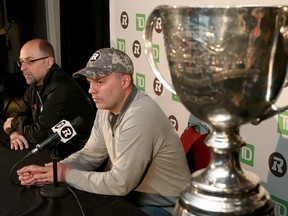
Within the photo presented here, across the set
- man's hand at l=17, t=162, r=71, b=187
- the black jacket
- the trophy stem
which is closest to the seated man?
the black jacket

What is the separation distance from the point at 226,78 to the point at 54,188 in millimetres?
1006

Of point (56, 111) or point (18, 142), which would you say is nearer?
point (18, 142)

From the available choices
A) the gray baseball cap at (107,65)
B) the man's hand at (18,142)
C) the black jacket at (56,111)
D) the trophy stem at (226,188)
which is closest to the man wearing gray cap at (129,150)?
the gray baseball cap at (107,65)

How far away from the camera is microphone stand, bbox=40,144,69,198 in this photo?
1.40 m

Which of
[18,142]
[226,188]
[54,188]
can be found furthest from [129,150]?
[226,188]

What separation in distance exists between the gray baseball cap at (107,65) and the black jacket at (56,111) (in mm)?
736

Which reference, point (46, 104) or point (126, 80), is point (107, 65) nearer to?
point (126, 80)

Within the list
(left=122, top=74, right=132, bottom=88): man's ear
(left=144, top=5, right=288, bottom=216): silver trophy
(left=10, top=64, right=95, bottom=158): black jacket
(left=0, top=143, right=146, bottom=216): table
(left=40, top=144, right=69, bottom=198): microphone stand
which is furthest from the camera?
(left=10, top=64, right=95, bottom=158): black jacket

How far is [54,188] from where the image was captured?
56.2 inches

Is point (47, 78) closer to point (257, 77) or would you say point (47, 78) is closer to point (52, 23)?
point (257, 77)

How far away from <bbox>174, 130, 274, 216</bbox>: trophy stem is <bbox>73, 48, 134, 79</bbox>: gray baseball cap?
1033 millimetres

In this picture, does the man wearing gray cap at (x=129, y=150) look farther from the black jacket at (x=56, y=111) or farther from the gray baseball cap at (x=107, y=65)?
the black jacket at (x=56, y=111)

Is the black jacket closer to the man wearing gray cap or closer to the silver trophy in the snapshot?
the man wearing gray cap

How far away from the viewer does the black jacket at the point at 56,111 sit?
7.49ft
